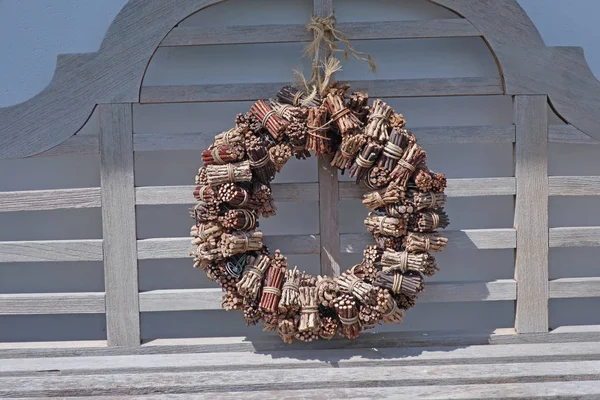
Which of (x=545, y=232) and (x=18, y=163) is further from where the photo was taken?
(x=18, y=163)

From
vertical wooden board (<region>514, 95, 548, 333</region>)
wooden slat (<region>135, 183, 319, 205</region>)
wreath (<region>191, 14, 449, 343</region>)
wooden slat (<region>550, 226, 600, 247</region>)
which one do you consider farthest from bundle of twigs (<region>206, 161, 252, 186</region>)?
wooden slat (<region>550, 226, 600, 247</region>)

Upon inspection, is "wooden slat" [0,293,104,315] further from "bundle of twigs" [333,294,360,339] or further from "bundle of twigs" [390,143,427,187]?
"bundle of twigs" [390,143,427,187]

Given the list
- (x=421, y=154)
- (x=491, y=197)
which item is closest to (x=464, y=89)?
(x=421, y=154)

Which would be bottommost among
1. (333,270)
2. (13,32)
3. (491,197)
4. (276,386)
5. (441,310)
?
(276,386)

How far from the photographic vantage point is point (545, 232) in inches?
55.6

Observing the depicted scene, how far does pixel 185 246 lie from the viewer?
4.55ft

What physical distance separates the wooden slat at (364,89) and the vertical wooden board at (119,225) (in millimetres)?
95

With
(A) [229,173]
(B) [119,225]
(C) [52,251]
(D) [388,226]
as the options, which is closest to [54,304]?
(C) [52,251]

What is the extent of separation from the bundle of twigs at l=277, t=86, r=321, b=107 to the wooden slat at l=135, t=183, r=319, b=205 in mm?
189

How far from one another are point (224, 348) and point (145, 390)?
8.4 inches

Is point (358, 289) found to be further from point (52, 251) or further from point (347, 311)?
point (52, 251)

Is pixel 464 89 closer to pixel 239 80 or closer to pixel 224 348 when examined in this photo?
pixel 239 80

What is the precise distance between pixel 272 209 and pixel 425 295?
1.39 feet

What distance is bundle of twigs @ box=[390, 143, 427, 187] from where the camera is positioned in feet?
4.21
